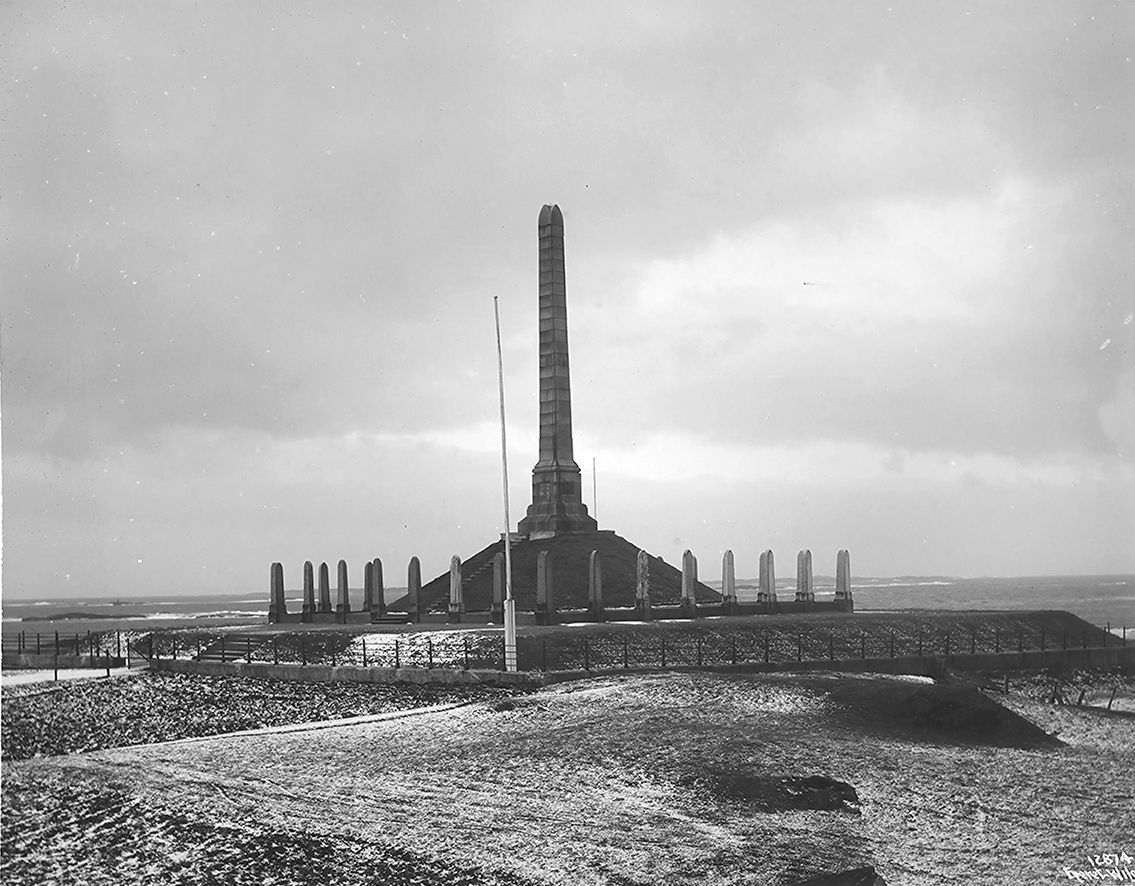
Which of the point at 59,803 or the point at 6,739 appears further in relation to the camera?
the point at 6,739

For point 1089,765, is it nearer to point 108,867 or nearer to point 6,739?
point 108,867

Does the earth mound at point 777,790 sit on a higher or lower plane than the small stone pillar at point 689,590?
lower

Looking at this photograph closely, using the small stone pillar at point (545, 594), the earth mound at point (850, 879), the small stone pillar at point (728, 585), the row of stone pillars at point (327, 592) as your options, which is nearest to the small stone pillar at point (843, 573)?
the small stone pillar at point (728, 585)

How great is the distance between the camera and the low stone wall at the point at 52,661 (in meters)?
32.6

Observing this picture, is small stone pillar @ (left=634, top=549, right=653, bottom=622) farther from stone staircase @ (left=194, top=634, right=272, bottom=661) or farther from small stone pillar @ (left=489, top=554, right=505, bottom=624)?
stone staircase @ (left=194, top=634, right=272, bottom=661)

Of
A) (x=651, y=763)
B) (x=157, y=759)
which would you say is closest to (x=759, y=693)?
(x=651, y=763)

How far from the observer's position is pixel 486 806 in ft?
48.5

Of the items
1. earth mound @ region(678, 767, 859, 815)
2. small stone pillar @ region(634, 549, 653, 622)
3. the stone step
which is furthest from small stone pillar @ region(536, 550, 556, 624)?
earth mound @ region(678, 767, 859, 815)

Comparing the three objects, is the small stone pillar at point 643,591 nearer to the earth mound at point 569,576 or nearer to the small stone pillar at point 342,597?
the earth mound at point 569,576

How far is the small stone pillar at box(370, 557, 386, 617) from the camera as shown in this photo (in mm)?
39906

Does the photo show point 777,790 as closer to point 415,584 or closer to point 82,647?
point 415,584

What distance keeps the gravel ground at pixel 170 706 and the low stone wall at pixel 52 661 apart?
5.23 meters

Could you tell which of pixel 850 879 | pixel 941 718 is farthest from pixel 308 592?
pixel 850 879

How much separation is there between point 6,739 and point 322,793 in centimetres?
625
